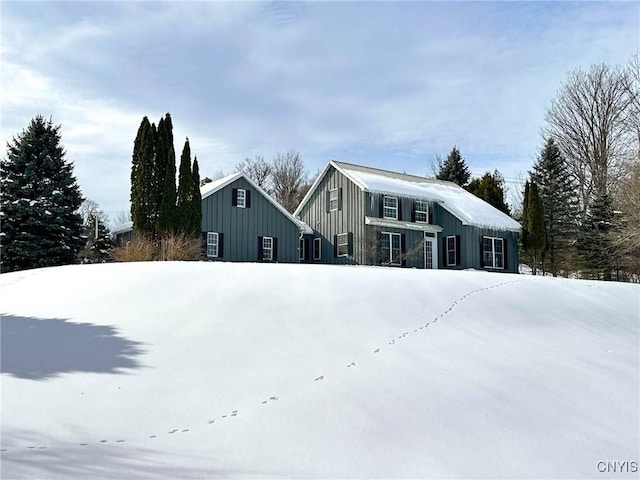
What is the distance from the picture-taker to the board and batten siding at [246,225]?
23.8m

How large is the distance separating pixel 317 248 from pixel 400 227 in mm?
4650

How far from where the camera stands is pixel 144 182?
2086cm

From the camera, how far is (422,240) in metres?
26.3

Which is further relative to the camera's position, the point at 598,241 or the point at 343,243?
the point at 598,241

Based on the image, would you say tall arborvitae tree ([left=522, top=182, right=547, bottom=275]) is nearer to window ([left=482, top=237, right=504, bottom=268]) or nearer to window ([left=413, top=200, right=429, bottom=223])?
window ([left=482, top=237, right=504, bottom=268])

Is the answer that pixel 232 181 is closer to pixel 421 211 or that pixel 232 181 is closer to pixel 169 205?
pixel 169 205

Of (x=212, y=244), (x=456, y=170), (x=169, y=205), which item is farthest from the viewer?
(x=456, y=170)

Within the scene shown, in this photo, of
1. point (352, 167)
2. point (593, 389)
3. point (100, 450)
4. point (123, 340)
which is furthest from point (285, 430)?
point (352, 167)

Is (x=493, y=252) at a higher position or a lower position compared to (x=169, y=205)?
lower

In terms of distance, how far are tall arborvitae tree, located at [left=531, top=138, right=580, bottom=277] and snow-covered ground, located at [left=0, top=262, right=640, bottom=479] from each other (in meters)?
24.5

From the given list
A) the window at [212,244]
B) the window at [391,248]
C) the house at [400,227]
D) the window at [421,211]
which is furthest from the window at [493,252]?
the window at [212,244]

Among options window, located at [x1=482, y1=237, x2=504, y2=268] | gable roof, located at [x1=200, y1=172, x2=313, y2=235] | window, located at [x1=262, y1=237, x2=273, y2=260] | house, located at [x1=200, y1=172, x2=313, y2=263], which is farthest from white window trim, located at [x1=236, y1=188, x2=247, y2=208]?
window, located at [x1=482, y1=237, x2=504, y2=268]

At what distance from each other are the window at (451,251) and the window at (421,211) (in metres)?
1.46

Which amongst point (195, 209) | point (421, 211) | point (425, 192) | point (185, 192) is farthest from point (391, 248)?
point (185, 192)
